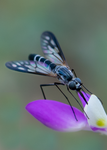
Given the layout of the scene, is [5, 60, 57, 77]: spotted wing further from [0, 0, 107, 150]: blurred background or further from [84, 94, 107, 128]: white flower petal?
[0, 0, 107, 150]: blurred background

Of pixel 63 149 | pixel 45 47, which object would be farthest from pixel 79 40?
pixel 45 47

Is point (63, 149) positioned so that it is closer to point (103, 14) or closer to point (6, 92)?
point (6, 92)

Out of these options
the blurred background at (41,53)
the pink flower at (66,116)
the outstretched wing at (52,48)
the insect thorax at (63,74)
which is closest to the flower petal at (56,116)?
the pink flower at (66,116)

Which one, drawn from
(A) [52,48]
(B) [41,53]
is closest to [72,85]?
(A) [52,48]

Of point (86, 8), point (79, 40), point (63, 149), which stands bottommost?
point (63, 149)

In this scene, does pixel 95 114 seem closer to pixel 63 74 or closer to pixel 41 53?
pixel 63 74

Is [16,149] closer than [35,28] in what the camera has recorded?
Yes
